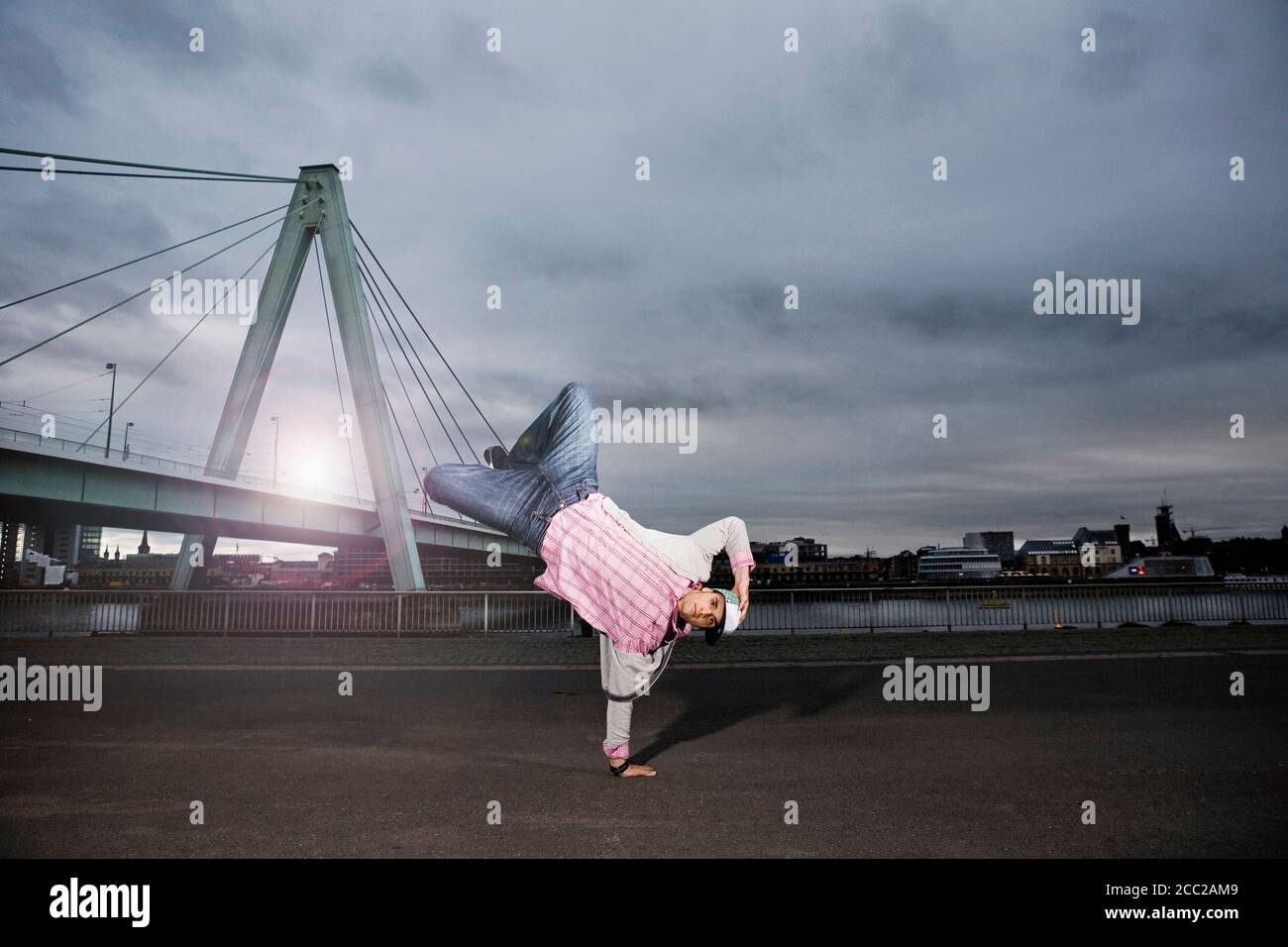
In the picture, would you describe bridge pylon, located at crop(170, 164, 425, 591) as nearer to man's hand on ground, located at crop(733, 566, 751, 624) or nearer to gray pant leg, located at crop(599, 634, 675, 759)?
gray pant leg, located at crop(599, 634, 675, 759)

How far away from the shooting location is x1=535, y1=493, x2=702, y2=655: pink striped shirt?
3742 mm

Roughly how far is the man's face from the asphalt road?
4.26 feet

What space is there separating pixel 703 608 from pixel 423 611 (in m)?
15.6

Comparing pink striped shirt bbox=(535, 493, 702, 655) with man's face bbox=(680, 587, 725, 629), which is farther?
man's face bbox=(680, 587, 725, 629)

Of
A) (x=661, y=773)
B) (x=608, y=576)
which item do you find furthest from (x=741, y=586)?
(x=661, y=773)

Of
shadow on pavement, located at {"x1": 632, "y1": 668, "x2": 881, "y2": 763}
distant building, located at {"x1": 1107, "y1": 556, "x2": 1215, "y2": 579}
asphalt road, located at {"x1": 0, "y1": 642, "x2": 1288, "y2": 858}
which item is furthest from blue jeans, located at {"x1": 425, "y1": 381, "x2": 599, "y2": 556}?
distant building, located at {"x1": 1107, "y1": 556, "x2": 1215, "y2": 579}

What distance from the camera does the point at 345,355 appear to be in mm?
23781

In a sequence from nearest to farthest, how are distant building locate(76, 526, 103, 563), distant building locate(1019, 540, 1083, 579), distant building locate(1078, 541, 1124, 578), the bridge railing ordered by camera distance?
the bridge railing
distant building locate(1078, 541, 1124, 578)
distant building locate(1019, 540, 1083, 579)
distant building locate(76, 526, 103, 563)

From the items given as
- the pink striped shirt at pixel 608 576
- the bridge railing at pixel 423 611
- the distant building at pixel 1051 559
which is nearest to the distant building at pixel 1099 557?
the distant building at pixel 1051 559

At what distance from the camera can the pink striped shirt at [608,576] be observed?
3.74 metres

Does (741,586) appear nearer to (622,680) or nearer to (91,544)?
(622,680)
